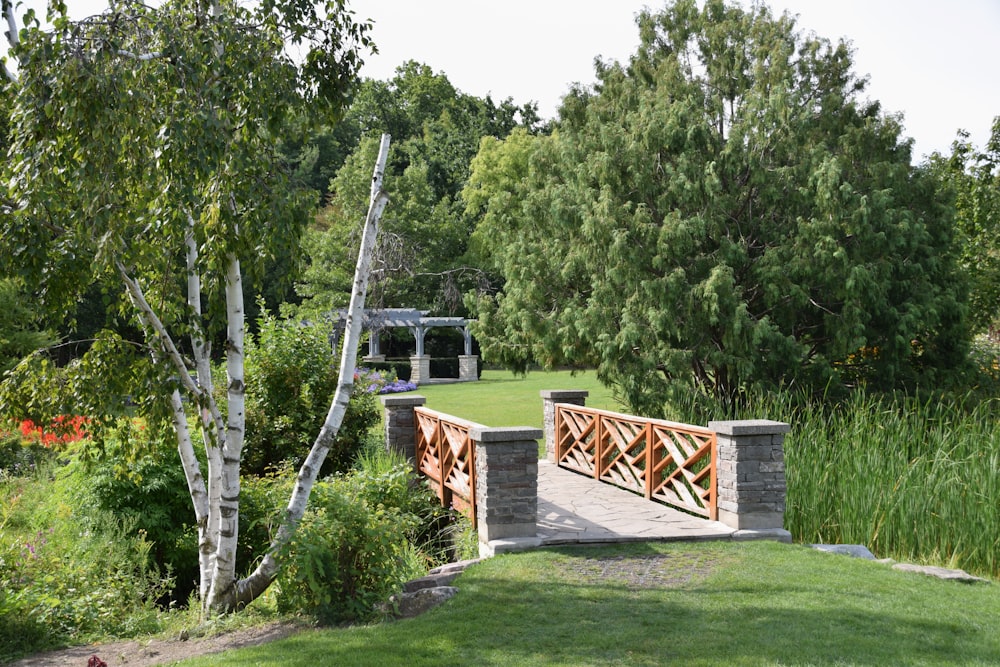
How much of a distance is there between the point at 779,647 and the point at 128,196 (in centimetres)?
514

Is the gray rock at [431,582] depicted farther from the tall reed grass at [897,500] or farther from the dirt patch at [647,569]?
the tall reed grass at [897,500]

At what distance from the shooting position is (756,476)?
307 inches

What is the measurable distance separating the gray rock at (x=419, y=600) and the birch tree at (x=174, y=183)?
0.97 metres

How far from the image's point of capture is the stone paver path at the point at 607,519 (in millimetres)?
7715

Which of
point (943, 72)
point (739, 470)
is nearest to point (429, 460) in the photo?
point (739, 470)

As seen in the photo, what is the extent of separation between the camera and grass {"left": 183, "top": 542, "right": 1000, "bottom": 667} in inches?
199

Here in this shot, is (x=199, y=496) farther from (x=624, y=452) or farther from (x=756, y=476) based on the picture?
(x=624, y=452)

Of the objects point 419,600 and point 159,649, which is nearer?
point 159,649

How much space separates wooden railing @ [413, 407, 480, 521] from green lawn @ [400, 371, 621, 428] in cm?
512

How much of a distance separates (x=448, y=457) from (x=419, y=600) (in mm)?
4018

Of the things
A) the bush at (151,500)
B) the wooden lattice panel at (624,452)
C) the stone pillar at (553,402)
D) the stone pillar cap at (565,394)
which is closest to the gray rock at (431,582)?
the bush at (151,500)

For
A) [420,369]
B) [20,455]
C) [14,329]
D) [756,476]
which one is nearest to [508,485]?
[756,476]

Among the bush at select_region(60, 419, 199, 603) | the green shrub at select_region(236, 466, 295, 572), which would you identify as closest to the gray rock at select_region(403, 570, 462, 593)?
the green shrub at select_region(236, 466, 295, 572)

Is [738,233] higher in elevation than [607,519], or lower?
higher
